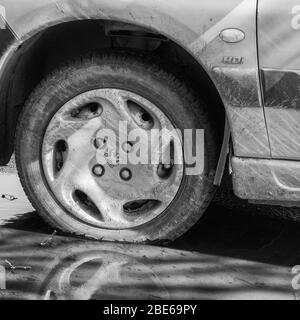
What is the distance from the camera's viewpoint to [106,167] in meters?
3.79

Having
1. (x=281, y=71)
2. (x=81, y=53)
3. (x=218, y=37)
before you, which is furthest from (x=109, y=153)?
(x=281, y=71)

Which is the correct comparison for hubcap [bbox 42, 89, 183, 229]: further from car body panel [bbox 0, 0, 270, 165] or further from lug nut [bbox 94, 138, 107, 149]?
car body panel [bbox 0, 0, 270, 165]

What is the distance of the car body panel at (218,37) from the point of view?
3336 millimetres

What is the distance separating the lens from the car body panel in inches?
131

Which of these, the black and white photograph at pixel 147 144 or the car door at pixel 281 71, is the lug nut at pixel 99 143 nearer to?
the black and white photograph at pixel 147 144

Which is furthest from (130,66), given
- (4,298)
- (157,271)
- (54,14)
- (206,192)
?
(4,298)

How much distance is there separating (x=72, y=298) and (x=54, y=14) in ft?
4.36

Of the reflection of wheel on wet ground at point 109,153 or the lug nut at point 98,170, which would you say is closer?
the reflection of wheel on wet ground at point 109,153

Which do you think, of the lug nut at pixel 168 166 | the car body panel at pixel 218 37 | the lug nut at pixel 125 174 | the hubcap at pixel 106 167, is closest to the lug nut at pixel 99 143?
the hubcap at pixel 106 167

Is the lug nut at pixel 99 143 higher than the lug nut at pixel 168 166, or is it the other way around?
the lug nut at pixel 99 143

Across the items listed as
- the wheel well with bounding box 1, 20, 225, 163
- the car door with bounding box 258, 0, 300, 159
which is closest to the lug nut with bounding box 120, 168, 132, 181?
the wheel well with bounding box 1, 20, 225, 163

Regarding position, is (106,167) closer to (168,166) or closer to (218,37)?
(168,166)

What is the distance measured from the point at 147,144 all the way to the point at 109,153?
205 mm

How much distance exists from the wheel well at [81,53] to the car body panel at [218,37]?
16 cm
